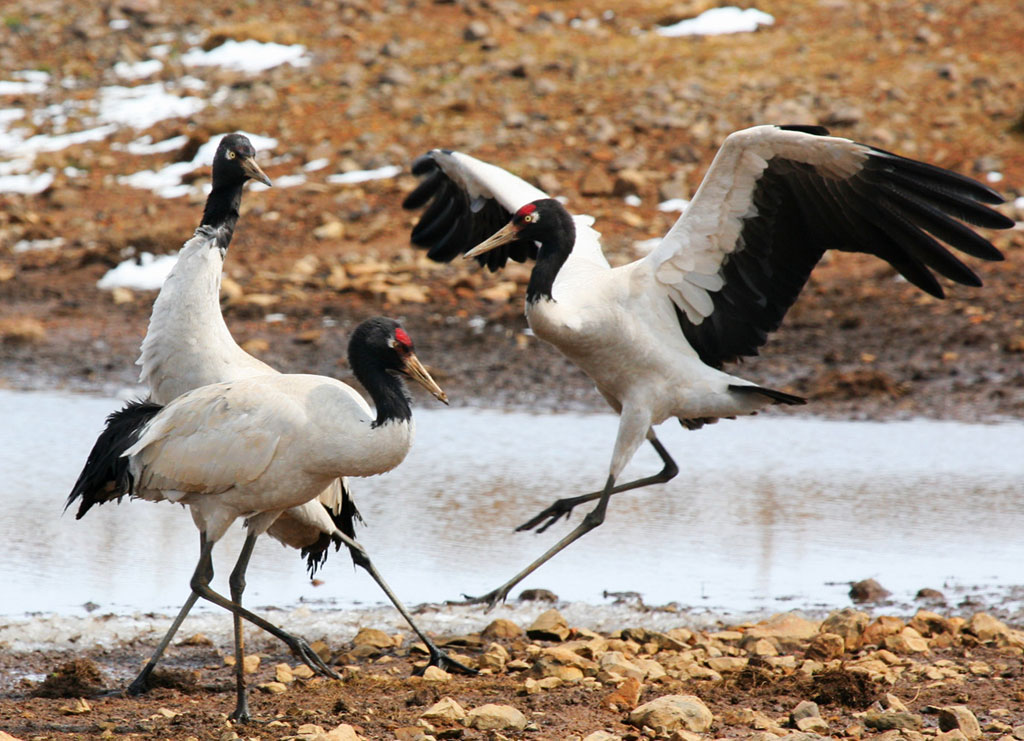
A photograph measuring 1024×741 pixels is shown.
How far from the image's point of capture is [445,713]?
4.59m

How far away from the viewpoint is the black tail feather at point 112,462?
533 cm

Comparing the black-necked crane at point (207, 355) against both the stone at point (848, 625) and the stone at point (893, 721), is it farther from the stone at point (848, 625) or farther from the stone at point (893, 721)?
the stone at point (893, 721)

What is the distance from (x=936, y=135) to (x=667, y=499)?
329 inches

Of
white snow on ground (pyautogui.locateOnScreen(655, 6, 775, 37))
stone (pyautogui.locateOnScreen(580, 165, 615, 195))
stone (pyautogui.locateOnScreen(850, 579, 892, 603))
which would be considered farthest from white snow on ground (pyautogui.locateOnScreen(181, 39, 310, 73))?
stone (pyautogui.locateOnScreen(850, 579, 892, 603))

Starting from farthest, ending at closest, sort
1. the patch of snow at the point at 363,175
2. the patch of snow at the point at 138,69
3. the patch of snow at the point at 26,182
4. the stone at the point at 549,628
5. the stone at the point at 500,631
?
the patch of snow at the point at 138,69, the patch of snow at the point at 26,182, the patch of snow at the point at 363,175, the stone at the point at 500,631, the stone at the point at 549,628

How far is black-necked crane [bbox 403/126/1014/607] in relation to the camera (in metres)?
5.93

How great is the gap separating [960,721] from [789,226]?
100 inches

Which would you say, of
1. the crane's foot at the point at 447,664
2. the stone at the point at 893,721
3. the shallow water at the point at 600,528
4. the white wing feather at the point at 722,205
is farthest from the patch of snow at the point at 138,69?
the stone at the point at 893,721

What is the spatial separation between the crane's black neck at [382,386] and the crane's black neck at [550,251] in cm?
111

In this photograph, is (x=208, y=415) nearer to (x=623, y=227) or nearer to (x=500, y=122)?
(x=623, y=227)

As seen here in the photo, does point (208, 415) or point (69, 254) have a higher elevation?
point (208, 415)

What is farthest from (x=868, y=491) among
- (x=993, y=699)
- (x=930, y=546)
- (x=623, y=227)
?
(x=623, y=227)

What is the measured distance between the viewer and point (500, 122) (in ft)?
51.9

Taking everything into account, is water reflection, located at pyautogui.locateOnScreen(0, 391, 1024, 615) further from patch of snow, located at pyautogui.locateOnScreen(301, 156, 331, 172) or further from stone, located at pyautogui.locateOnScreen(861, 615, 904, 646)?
patch of snow, located at pyautogui.locateOnScreen(301, 156, 331, 172)
